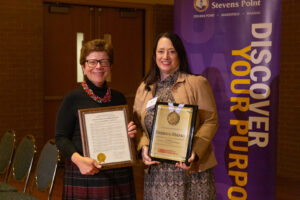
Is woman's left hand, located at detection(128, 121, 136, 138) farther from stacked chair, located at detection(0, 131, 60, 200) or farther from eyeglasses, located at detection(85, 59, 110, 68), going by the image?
stacked chair, located at detection(0, 131, 60, 200)

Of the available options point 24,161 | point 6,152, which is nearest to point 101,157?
point 24,161

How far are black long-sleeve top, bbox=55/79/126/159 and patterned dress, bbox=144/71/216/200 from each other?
398 mm

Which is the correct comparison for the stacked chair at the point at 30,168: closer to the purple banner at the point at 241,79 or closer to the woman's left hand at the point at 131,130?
the woman's left hand at the point at 131,130

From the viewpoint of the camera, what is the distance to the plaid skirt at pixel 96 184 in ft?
8.33

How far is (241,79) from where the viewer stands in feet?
12.4

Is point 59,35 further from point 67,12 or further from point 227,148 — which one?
point 227,148

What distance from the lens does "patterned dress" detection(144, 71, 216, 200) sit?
2686mm

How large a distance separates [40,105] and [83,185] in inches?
164

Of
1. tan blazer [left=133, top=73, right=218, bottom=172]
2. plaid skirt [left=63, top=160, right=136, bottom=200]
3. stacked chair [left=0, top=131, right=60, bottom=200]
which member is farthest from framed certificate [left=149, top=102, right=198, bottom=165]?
stacked chair [left=0, top=131, right=60, bottom=200]

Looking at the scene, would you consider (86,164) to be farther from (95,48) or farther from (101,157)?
(95,48)

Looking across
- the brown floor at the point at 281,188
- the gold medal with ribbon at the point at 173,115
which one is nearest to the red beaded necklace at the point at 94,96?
the gold medal with ribbon at the point at 173,115

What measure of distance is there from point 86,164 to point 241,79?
1.85 metres

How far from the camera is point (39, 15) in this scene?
6.38m

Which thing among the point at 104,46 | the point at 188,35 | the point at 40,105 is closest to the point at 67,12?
the point at 40,105
